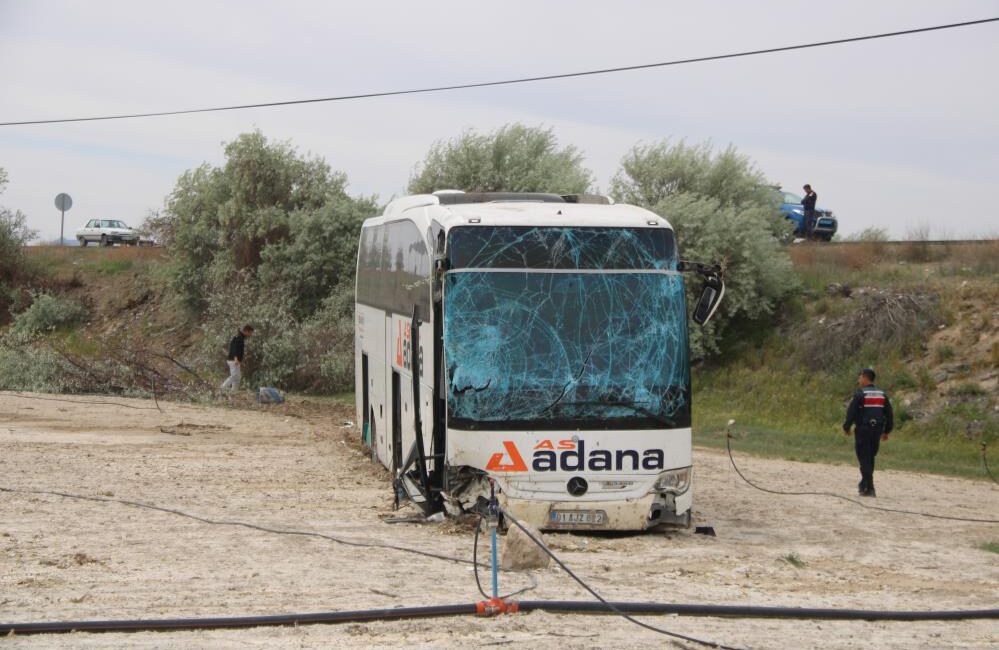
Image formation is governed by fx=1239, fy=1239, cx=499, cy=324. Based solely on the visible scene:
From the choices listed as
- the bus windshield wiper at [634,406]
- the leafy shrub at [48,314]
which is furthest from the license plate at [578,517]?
the leafy shrub at [48,314]

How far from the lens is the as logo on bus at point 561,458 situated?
12875mm

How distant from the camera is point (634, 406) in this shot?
13.1 m

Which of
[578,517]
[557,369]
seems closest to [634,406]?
[557,369]

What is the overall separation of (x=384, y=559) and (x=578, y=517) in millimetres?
2298

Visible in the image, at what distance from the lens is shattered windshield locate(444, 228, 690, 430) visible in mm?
13000

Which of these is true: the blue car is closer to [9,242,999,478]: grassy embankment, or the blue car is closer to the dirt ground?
[9,242,999,478]: grassy embankment

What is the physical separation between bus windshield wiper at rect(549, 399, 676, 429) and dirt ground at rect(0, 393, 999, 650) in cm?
131

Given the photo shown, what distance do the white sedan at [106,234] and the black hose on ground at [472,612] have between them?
187ft

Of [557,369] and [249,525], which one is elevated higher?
[557,369]

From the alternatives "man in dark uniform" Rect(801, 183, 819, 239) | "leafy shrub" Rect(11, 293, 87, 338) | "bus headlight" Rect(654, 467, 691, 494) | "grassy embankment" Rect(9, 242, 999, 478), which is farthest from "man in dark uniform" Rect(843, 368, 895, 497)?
"leafy shrub" Rect(11, 293, 87, 338)

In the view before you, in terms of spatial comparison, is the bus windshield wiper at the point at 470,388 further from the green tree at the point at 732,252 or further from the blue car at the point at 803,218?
the blue car at the point at 803,218

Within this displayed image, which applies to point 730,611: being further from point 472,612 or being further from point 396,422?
point 396,422

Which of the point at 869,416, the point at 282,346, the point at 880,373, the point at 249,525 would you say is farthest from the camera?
the point at 282,346

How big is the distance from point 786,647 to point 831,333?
23.6 meters
